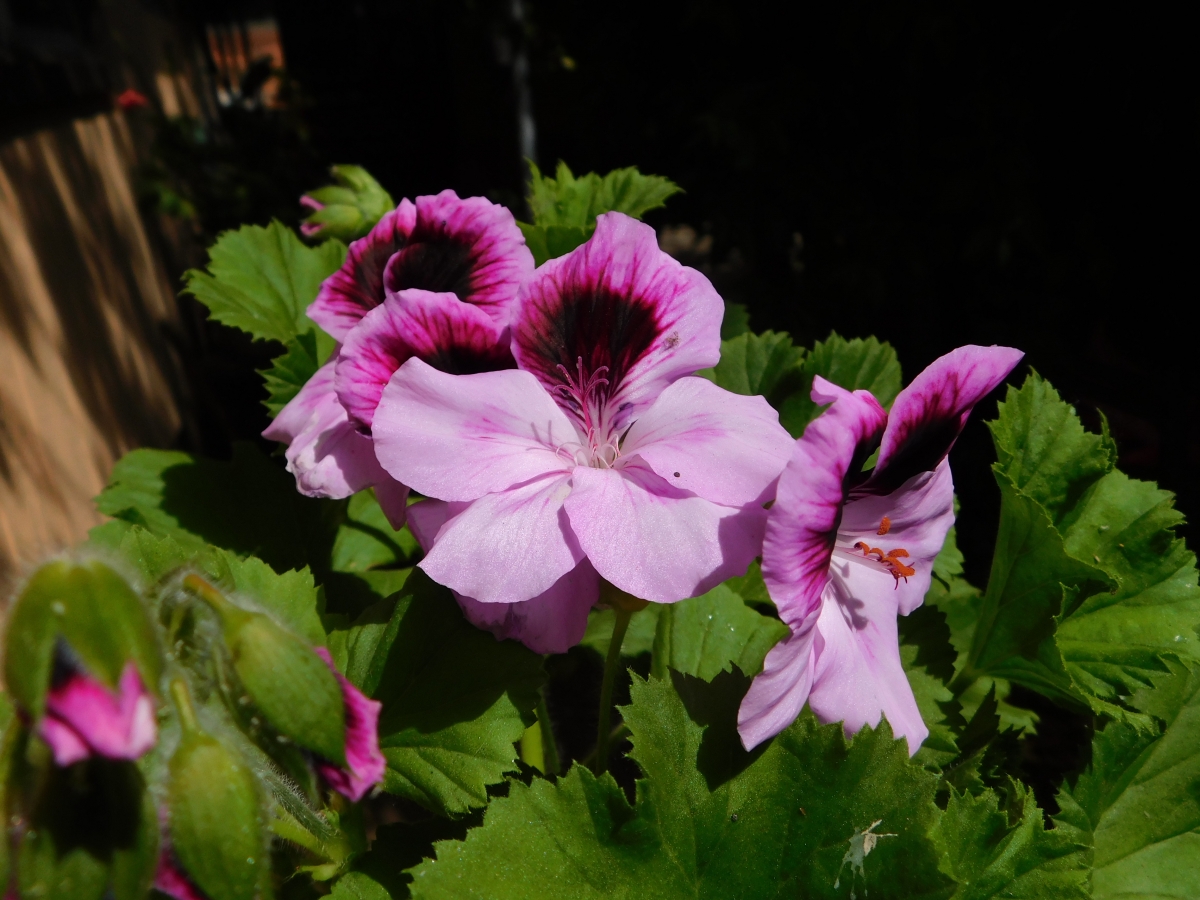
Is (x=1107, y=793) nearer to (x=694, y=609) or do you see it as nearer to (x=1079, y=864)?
(x=1079, y=864)

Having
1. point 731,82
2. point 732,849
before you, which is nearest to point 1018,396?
point 732,849

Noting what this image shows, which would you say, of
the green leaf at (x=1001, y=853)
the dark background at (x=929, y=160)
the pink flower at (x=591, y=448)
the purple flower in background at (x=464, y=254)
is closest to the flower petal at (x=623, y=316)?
the pink flower at (x=591, y=448)

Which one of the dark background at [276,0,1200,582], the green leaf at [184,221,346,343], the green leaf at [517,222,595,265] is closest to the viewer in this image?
the green leaf at [517,222,595,265]

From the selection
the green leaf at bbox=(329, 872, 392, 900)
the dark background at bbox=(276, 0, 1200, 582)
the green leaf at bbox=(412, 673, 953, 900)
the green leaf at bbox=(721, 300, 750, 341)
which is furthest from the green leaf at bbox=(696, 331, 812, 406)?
the dark background at bbox=(276, 0, 1200, 582)

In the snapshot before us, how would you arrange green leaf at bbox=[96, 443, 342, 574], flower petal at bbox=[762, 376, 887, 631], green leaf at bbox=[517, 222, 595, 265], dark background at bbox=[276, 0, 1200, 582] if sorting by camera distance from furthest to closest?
1. dark background at bbox=[276, 0, 1200, 582]
2. green leaf at bbox=[96, 443, 342, 574]
3. green leaf at bbox=[517, 222, 595, 265]
4. flower petal at bbox=[762, 376, 887, 631]

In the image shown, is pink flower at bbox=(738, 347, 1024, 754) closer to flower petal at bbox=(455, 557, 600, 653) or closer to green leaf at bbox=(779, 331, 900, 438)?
flower petal at bbox=(455, 557, 600, 653)

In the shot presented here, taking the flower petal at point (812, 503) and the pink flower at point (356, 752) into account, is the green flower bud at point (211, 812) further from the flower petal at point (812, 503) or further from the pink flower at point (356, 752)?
the flower petal at point (812, 503)
